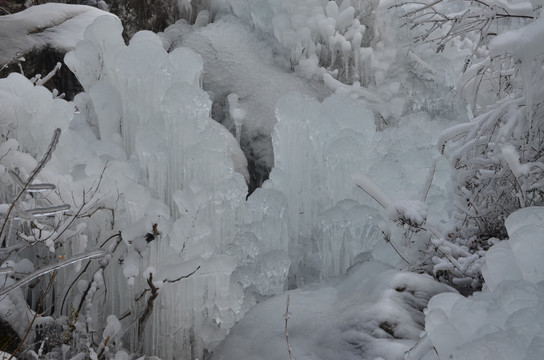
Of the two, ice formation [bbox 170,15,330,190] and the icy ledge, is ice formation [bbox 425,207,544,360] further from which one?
ice formation [bbox 170,15,330,190]

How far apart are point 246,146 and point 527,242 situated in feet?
17.6

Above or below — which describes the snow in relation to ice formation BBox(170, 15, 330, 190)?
above

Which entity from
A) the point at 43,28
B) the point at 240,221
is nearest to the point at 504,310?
the point at 240,221

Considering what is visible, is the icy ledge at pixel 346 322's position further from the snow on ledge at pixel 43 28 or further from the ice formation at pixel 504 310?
the snow on ledge at pixel 43 28

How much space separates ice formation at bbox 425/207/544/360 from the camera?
158 centimetres

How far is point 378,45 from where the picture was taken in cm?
902

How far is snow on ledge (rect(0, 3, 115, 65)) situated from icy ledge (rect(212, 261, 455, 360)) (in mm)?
3669

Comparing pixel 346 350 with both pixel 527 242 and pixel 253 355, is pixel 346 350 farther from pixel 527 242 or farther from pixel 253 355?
pixel 527 242

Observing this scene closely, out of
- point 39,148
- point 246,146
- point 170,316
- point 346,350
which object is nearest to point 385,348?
point 346,350

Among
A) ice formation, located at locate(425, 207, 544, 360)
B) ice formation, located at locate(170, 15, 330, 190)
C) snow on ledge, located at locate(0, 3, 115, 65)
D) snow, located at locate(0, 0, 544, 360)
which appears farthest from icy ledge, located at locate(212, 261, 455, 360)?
snow on ledge, located at locate(0, 3, 115, 65)

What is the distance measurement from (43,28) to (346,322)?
15.9 feet

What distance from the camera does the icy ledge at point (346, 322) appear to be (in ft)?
10.6

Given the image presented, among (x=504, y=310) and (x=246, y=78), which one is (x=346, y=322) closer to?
(x=504, y=310)

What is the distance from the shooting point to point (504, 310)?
1737mm
